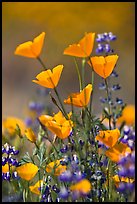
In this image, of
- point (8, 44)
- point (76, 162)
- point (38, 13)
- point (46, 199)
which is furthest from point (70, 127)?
point (38, 13)

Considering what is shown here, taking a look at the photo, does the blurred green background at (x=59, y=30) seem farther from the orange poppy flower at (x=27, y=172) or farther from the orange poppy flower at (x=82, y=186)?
the orange poppy flower at (x=82, y=186)

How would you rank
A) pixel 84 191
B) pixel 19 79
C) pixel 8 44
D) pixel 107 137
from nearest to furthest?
pixel 84 191 < pixel 107 137 < pixel 19 79 < pixel 8 44

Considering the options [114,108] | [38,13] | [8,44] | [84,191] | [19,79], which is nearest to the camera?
[84,191]

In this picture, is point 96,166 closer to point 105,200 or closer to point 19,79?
point 105,200

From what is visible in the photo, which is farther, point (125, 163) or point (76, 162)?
point (76, 162)

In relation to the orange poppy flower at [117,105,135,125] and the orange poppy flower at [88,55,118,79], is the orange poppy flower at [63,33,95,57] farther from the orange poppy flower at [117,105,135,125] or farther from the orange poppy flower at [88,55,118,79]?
the orange poppy flower at [117,105,135,125]

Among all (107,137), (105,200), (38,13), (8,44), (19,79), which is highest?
(38,13)

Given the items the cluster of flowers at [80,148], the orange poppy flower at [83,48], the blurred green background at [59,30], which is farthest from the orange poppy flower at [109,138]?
the blurred green background at [59,30]
